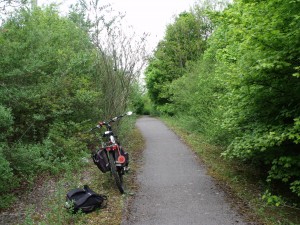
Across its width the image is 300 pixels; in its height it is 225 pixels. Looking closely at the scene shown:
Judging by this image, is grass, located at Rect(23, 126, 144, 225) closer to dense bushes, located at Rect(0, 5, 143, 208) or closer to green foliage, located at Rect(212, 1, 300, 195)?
dense bushes, located at Rect(0, 5, 143, 208)

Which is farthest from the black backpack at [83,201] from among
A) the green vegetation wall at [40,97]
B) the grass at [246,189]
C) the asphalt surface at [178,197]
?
the grass at [246,189]

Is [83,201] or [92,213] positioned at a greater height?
[83,201]

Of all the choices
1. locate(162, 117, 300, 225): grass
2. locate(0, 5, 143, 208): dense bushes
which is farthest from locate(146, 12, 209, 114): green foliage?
locate(162, 117, 300, 225): grass

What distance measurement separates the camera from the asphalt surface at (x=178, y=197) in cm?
552

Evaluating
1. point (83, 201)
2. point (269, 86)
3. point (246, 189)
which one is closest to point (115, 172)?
point (83, 201)

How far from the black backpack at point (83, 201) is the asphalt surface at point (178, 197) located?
684 mm

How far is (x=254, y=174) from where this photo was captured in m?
8.57

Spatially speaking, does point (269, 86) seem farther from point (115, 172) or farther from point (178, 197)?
point (115, 172)

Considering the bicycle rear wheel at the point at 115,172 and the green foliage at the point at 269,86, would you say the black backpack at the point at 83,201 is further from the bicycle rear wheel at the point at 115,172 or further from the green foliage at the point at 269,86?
the green foliage at the point at 269,86

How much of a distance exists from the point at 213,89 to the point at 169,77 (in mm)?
17618

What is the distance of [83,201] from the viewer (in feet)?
18.7

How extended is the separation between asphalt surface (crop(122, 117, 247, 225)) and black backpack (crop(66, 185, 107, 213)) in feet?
2.24

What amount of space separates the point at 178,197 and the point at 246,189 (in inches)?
67.9

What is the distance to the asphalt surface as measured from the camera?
18.1 ft
